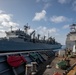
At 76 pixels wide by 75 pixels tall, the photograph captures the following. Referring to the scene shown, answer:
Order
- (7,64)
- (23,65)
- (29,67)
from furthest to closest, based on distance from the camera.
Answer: (23,65), (7,64), (29,67)

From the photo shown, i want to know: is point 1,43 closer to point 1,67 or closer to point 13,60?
point 13,60

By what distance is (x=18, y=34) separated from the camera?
221ft

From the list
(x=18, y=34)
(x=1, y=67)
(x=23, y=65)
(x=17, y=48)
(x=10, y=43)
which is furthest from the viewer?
(x=18, y=34)

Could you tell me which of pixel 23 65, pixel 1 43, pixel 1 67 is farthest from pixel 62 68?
pixel 1 43

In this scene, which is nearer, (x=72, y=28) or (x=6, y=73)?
(x=6, y=73)

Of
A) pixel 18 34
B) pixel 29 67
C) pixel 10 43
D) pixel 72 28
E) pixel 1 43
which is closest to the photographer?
pixel 29 67

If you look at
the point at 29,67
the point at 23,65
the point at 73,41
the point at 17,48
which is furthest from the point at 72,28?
the point at 29,67

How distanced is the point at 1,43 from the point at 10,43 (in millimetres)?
4854

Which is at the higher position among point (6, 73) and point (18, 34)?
point (18, 34)

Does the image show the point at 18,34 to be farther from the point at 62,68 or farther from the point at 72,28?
the point at 62,68

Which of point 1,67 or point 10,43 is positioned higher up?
point 10,43

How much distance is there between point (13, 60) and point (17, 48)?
23.9 m

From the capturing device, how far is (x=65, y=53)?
38094 millimetres

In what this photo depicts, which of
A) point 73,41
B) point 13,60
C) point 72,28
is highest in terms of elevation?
point 72,28
